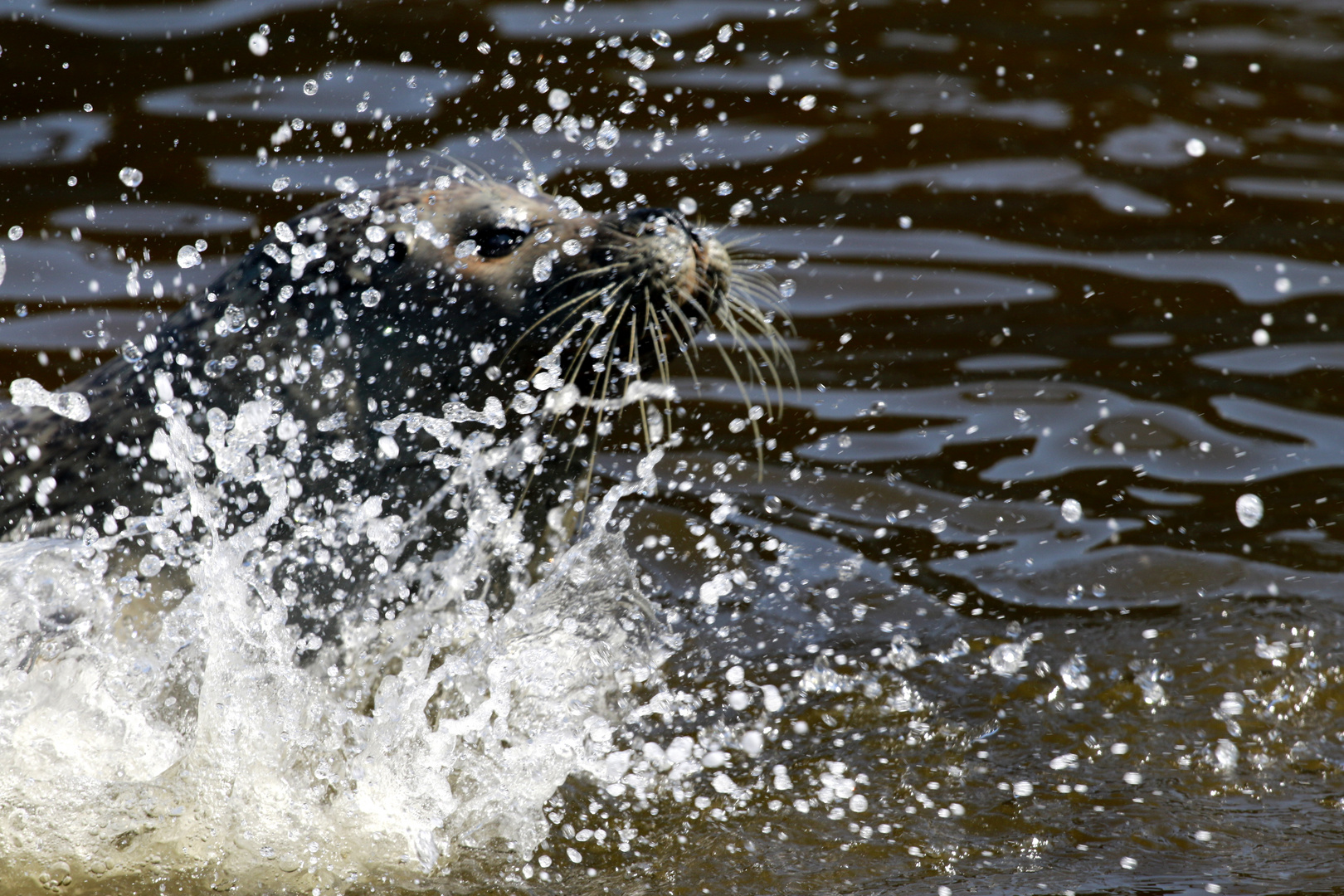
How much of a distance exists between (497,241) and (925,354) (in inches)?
94.1

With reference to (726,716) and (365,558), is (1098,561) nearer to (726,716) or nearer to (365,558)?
(726,716)

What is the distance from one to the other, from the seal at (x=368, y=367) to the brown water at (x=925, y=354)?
0.82 m

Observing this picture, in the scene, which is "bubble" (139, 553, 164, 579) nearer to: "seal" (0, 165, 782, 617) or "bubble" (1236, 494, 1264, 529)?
"seal" (0, 165, 782, 617)

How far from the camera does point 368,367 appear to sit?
353 cm

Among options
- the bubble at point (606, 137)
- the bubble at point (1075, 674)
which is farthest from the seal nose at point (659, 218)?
the bubble at point (606, 137)

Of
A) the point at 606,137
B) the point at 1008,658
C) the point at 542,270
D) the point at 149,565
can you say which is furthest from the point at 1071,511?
the point at 606,137

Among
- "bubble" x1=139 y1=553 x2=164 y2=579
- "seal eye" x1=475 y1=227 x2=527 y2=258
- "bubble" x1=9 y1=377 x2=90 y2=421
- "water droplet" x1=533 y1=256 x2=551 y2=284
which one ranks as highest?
"seal eye" x1=475 y1=227 x2=527 y2=258

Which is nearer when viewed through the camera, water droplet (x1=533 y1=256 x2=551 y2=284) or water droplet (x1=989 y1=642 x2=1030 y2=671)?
water droplet (x1=533 y1=256 x2=551 y2=284)

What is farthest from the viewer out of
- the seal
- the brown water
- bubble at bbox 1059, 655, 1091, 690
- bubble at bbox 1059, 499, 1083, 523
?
bubble at bbox 1059, 499, 1083, 523

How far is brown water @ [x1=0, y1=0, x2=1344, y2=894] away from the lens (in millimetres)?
3395

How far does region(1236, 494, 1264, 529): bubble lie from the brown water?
0.02 m

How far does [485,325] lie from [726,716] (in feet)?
3.68

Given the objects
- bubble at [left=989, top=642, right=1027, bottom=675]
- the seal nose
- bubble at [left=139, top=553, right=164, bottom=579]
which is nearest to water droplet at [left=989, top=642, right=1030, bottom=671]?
bubble at [left=989, top=642, right=1027, bottom=675]

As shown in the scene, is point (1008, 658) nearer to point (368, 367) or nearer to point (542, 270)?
point (542, 270)
